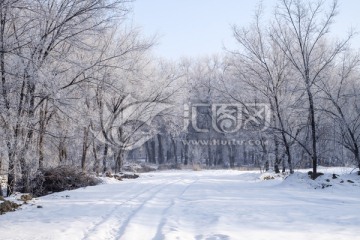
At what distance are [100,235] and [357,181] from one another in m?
12.5

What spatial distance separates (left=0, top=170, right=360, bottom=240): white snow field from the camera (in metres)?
7.36

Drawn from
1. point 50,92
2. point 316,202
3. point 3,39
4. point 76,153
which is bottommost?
point 316,202

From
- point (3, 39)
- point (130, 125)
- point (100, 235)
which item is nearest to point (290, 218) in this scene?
point (100, 235)

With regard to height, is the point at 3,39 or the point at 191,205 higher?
the point at 3,39

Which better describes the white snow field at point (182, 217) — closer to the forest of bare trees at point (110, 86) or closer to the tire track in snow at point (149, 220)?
the tire track in snow at point (149, 220)

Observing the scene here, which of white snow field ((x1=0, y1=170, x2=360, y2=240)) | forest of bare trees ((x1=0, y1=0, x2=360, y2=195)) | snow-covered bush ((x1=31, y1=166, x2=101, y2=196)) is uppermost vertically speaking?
forest of bare trees ((x1=0, y1=0, x2=360, y2=195))

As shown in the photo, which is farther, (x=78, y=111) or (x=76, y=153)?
(x=76, y=153)

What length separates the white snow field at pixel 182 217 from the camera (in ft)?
24.1

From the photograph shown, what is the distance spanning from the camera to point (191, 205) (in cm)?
1113

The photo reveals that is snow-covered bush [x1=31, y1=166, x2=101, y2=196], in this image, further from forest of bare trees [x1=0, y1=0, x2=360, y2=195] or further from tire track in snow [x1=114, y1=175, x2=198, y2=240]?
tire track in snow [x1=114, y1=175, x2=198, y2=240]

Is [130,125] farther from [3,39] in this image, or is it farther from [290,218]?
[290,218]

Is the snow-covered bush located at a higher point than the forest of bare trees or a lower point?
lower

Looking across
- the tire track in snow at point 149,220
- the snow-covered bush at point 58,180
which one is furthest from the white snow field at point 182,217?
the snow-covered bush at point 58,180

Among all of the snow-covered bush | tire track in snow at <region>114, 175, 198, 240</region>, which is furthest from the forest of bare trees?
tire track in snow at <region>114, 175, 198, 240</region>
